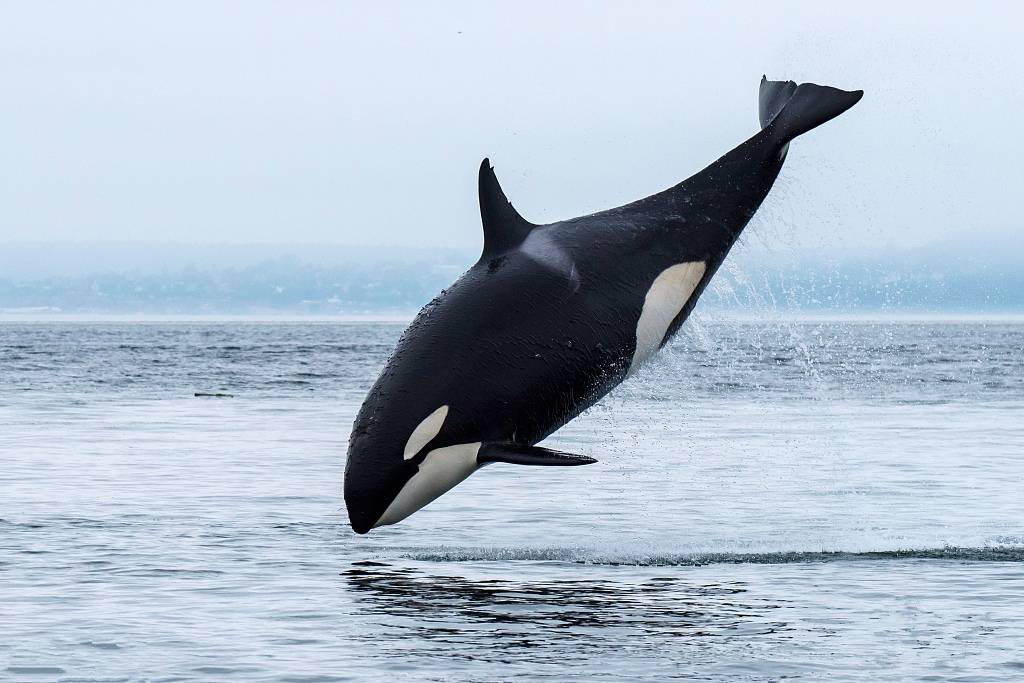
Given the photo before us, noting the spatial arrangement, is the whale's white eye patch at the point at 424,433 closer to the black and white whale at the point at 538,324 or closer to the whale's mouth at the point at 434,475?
the black and white whale at the point at 538,324

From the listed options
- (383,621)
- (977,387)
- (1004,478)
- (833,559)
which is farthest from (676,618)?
(977,387)

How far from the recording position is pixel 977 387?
51.4 m

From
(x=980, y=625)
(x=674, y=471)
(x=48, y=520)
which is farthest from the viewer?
(x=674, y=471)

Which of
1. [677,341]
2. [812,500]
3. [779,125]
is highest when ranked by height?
[779,125]

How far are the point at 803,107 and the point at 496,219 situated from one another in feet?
9.81

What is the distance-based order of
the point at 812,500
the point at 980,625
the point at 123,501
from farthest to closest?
the point at 812,500, the point at 123,501, the point at 980,625

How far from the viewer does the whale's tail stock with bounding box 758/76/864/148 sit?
42.9 ft

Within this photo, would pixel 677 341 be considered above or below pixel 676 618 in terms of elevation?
above

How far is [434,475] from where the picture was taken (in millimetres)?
11883

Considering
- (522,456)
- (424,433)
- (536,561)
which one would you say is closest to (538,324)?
(522,456)

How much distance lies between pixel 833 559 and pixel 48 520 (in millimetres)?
9252

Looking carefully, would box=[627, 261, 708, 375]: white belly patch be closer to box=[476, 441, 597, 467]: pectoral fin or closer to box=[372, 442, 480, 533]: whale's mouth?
box=[476, 441, 597, 467]: pectoral fin

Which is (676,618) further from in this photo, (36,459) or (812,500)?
(36,459)

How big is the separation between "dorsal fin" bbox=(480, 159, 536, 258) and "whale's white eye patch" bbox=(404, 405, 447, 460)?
1.60 meters
